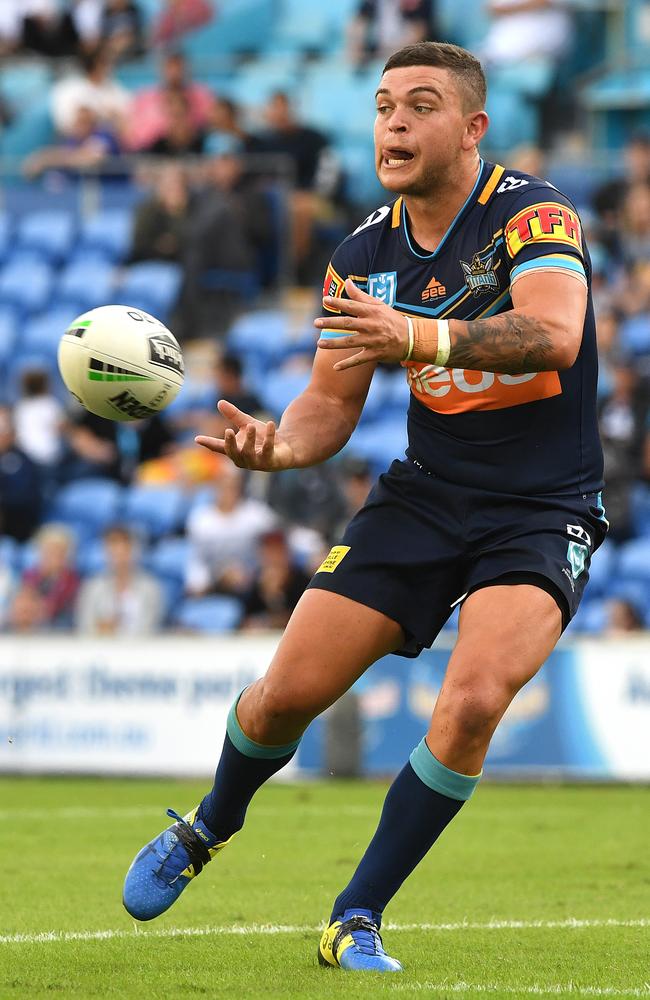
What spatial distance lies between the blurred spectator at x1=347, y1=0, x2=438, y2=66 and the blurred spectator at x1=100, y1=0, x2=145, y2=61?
2972 millimetres

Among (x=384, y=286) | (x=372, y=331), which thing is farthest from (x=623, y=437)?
(x=372, y=331)

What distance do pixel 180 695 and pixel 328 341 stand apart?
27.1 feet

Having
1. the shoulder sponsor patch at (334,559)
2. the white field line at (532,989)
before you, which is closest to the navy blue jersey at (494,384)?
the shoulder sponsor patch at (334,559)

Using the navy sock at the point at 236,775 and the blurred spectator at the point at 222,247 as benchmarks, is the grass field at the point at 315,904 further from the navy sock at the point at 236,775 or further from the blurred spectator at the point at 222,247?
the blurred spectator at the point at 222,247

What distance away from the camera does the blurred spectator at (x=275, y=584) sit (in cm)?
1311

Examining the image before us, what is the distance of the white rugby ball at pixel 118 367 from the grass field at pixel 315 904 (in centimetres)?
179

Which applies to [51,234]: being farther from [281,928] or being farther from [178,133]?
[281,928]

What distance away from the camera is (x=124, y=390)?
5641 millimetres

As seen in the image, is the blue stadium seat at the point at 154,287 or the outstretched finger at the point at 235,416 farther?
the blue stadium seat at the point at 154,287

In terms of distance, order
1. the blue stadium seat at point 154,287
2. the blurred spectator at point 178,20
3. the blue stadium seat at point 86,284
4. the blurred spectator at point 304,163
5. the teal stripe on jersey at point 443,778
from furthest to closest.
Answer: the blurred spectator at point 178,20 → the blue stadium seat at point 86,284 → the blue stadium seat at point 154,287 → the blurred spectator at point 304,163 → the teal stripe on jersey at point 443,778

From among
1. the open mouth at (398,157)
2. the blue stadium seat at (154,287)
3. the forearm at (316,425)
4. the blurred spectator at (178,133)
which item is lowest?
the blue stadium seat at (154,287)

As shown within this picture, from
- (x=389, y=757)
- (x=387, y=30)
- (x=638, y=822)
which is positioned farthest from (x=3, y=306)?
(x=638, y=822)

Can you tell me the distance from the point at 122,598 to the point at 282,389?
114 inches

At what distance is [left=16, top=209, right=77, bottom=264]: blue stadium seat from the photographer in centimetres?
1841
